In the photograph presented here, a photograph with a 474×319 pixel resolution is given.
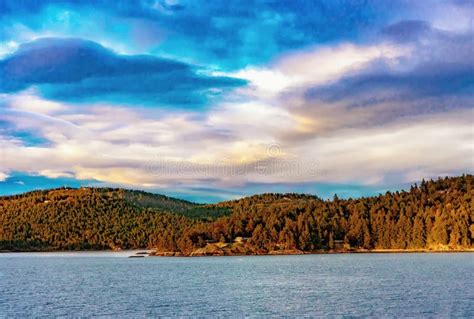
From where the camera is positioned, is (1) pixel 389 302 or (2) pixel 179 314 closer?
(2) pixel 179 314

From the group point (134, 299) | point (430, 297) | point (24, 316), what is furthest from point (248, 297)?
point (24, 316)

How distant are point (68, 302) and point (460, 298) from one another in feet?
187

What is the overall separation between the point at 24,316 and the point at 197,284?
50.3 meters

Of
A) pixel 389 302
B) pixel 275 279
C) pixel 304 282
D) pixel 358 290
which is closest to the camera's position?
pixel 389 302

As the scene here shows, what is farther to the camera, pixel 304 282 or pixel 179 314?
pixel 304 282

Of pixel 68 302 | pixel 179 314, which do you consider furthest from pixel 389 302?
pixel 68 302

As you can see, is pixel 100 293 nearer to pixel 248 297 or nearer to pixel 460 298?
pixel 248 297

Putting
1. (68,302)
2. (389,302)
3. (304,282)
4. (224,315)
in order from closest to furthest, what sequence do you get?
(224,315) → (389,302) → (68,302) → (304,282)

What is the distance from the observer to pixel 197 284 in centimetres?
12312

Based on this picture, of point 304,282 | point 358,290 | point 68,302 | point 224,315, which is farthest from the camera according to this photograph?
point 304,282

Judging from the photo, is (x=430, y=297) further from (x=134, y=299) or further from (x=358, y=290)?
(x=134, y=299)

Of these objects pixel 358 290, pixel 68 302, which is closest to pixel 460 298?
pixel 358 290

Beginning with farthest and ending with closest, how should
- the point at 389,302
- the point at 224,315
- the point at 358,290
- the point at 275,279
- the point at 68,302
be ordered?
1. the point at 275,279
2. the point at 358,290
3. the point at 68,302
4. the point at 389,302
5. the point at 224,315

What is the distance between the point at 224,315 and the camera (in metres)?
75.0
